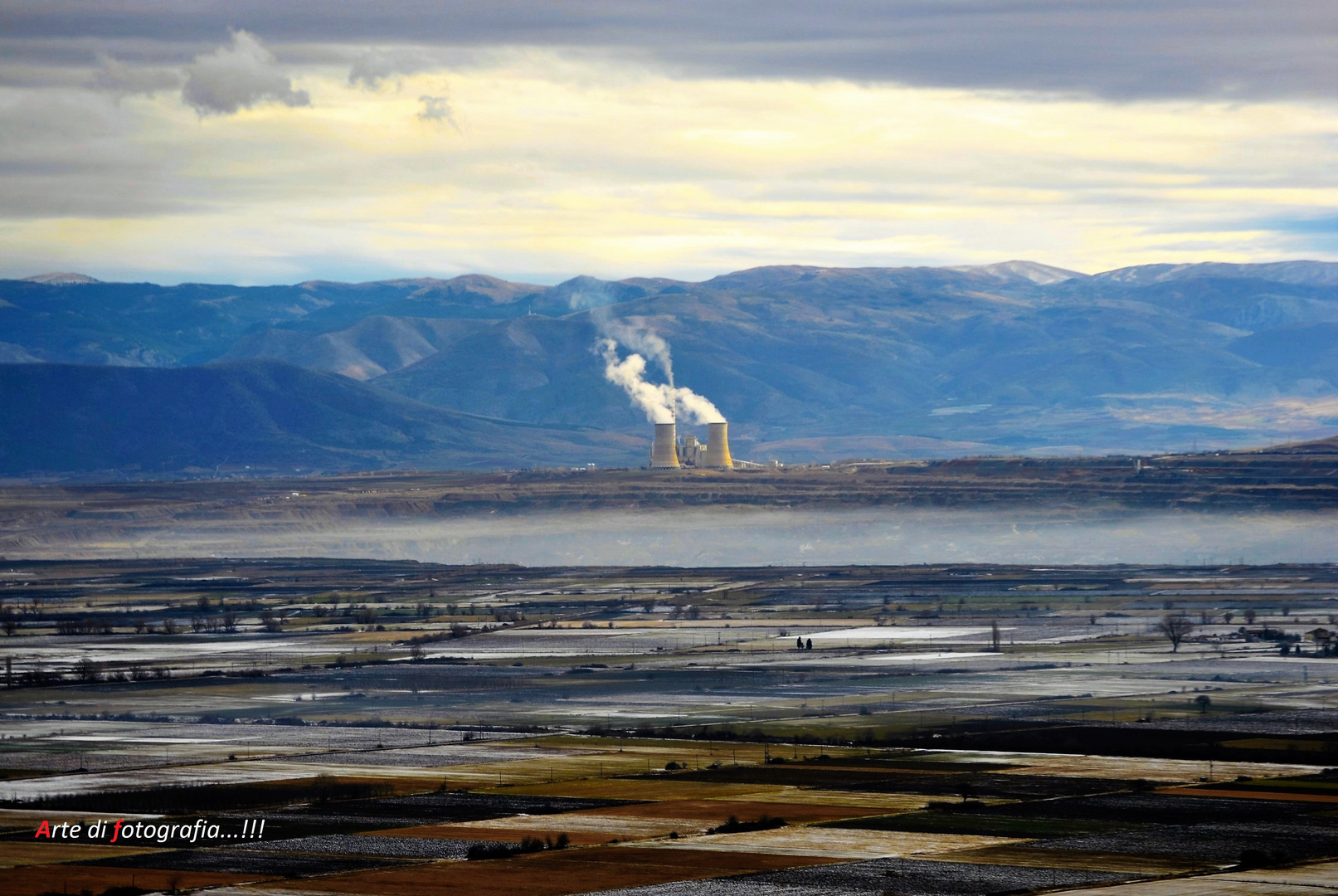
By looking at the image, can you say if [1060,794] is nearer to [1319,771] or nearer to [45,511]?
[1319,771]

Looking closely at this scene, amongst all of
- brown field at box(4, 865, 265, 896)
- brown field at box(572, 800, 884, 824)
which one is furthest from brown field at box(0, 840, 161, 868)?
brown field at box(572, 800, 884, 824)

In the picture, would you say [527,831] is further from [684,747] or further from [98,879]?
[684,747]

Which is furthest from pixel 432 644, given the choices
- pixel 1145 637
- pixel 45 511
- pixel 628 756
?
pixel 45 511

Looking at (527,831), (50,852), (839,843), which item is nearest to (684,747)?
(527,831)

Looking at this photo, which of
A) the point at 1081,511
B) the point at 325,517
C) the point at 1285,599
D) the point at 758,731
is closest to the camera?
the point at 758,731

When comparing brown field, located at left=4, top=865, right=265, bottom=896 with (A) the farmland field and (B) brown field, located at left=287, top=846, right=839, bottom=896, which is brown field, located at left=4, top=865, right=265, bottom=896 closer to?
(A) the farmland field

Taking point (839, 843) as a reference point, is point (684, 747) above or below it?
below

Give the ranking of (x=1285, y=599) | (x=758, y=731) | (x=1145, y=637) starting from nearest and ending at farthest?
(x=758, y=731) → (x=1145, y=637) → (x=1285, y=599)

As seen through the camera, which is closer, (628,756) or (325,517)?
(628,756)
